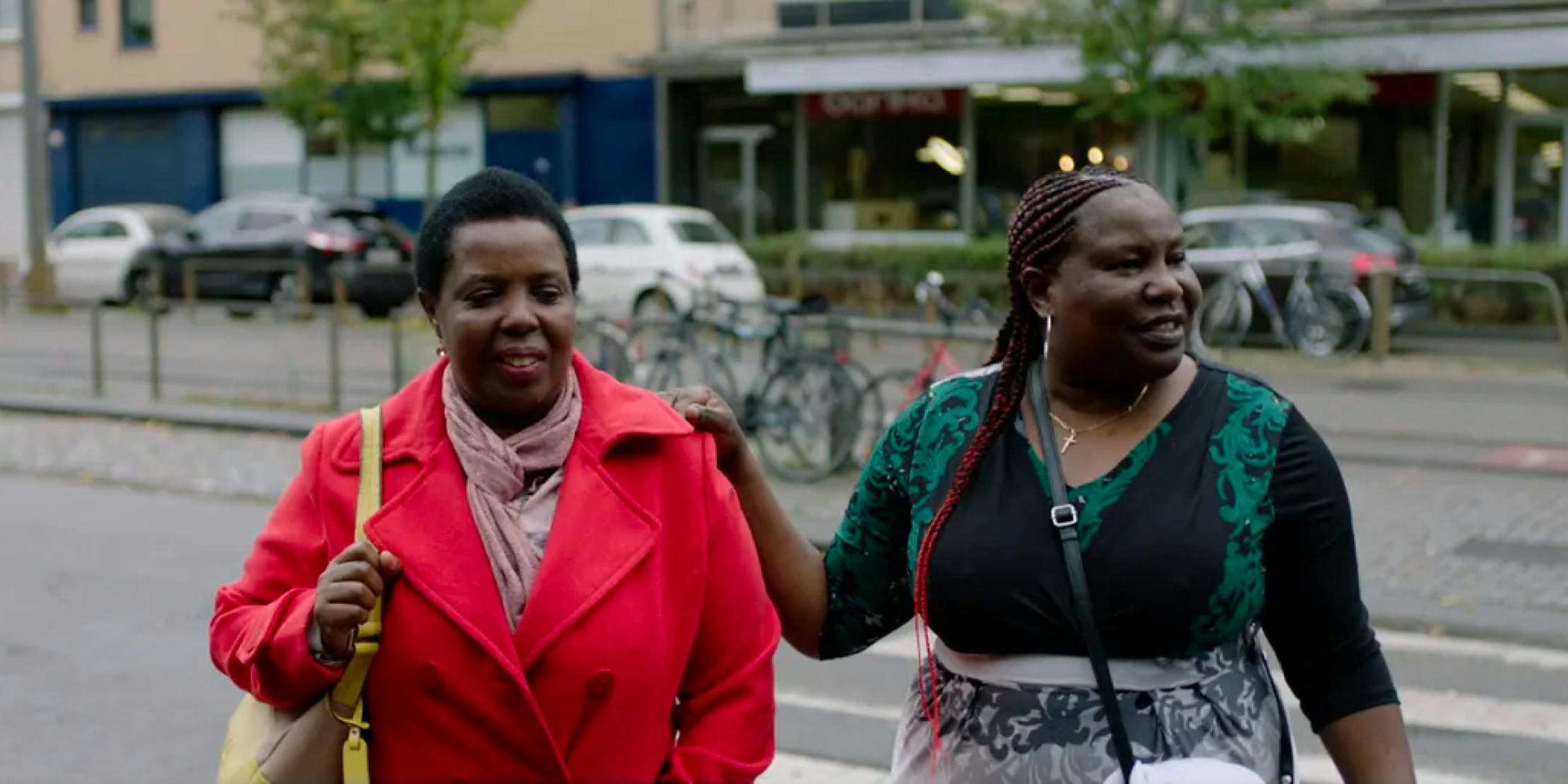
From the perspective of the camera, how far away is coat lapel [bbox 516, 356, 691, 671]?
2514 mm

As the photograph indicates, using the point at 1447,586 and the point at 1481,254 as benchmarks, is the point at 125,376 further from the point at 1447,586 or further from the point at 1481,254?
the point at 1481,254

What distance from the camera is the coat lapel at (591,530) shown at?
8.25ft

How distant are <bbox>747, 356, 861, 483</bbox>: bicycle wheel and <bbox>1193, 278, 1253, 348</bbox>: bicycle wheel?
9575mm

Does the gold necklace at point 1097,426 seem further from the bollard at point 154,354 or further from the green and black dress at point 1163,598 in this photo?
the bollard at point 154,354

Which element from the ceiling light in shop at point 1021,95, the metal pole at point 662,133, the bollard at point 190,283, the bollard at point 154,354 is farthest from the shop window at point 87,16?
the bollard at point 154,354

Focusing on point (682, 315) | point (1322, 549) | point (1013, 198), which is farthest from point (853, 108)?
point (1322, 549)

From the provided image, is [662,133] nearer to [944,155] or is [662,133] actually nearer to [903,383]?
[944,155]

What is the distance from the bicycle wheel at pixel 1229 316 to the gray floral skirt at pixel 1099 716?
18.2m

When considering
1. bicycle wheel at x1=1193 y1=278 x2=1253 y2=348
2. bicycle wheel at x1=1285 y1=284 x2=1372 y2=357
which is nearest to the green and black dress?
bicycle wheel at x1=1285 y1=284 x2=1372 y2=357

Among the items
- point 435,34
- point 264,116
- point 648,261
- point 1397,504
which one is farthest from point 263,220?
point 1397,504

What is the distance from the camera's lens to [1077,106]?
2947 cm

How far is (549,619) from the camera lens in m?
2.51

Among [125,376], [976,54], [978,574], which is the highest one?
[976,54]

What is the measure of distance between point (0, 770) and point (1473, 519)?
7.77 m
